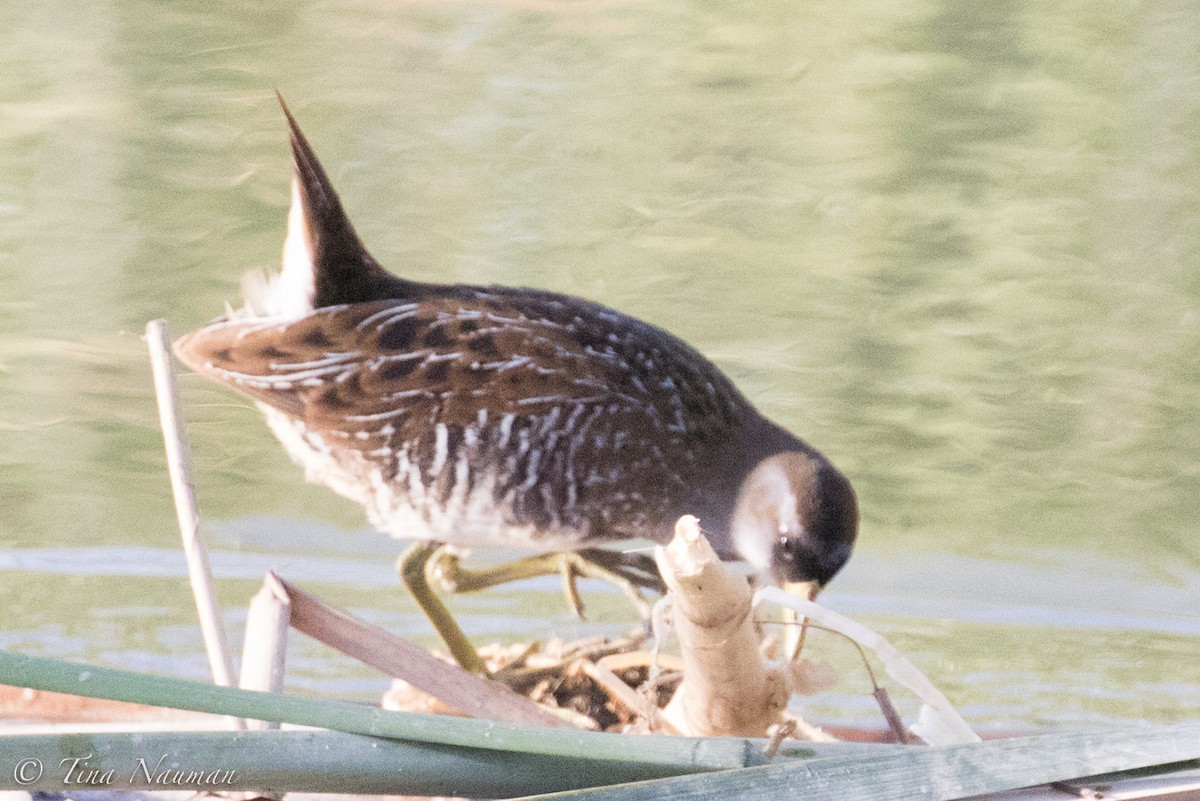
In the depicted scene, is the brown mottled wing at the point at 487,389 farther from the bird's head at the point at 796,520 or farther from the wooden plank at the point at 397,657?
the wooden plank at the point at 397,657

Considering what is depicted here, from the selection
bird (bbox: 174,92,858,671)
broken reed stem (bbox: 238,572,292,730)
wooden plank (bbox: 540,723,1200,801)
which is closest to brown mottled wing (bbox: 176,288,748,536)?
bird (bbox: 174,92,858,671)

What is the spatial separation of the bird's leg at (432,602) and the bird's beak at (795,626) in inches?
5.8

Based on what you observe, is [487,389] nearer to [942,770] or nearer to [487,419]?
[487,419]

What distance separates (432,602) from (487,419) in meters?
0.11

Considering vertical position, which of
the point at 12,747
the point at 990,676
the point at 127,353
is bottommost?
the point at 990,676

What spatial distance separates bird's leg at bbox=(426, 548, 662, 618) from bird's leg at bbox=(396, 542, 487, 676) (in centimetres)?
2

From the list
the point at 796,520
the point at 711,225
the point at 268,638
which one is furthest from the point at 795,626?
the point at 711,225

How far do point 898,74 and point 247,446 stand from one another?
51cm

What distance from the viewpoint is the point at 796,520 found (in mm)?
643

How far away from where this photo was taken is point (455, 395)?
2.02ft

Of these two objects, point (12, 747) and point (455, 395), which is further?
point (455, 395)

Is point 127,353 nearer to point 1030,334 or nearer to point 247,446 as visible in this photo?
point 247,446

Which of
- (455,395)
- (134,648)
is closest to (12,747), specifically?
(455,395)

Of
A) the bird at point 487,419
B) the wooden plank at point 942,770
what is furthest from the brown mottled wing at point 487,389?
the wooden plank at point 942,770
